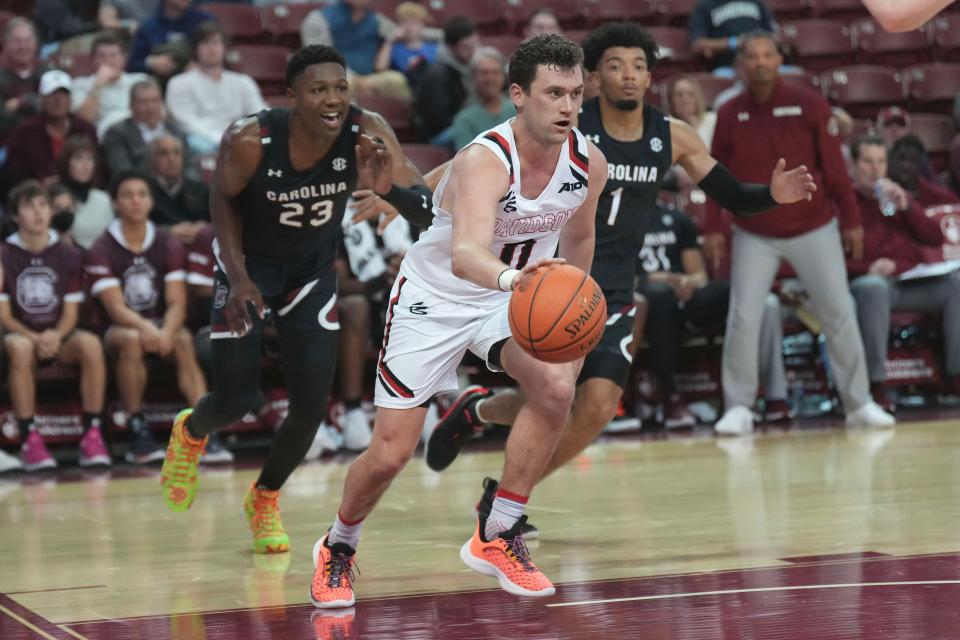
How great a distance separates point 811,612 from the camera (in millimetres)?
4023

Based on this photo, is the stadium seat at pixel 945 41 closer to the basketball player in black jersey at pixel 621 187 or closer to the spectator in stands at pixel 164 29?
the spectator in stands at pixel 164 29

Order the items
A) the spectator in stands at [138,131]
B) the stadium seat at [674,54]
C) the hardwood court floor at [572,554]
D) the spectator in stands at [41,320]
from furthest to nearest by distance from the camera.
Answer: the stadium seat at [674,54] → the spectator in stands at [138,131] → the spectator in stands at [41,320] → the hardwood court floor at [572,554]

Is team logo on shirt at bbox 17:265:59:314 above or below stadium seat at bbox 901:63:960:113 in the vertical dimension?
below

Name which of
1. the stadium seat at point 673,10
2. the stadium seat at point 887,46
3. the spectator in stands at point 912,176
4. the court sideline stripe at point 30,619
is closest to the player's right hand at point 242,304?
the court sideline stripe at point 30,619

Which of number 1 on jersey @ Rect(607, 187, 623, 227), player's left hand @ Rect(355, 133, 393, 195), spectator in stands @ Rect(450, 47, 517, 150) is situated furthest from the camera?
spectator in stands @ Rect(450, 47, 517, 150)

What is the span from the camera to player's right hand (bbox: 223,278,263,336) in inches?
215

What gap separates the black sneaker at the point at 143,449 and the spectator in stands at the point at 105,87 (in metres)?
2.36

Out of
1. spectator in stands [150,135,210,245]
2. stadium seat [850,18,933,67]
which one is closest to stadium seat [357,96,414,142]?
spectator in stands [150,135,210,245]

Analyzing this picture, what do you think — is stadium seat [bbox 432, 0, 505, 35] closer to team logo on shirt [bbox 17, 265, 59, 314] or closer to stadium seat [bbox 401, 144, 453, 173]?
stadium seat [bbox 401, 144, 453, 173]

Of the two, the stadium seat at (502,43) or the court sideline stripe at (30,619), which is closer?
the court sideline stripe at (30,619)

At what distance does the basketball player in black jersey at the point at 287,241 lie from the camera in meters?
5.50

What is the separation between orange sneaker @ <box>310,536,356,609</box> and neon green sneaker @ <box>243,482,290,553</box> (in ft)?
3.63

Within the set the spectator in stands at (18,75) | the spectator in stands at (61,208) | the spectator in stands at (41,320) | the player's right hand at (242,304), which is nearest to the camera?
the player's right hand at (242,304)

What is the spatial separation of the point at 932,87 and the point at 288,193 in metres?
9.08
